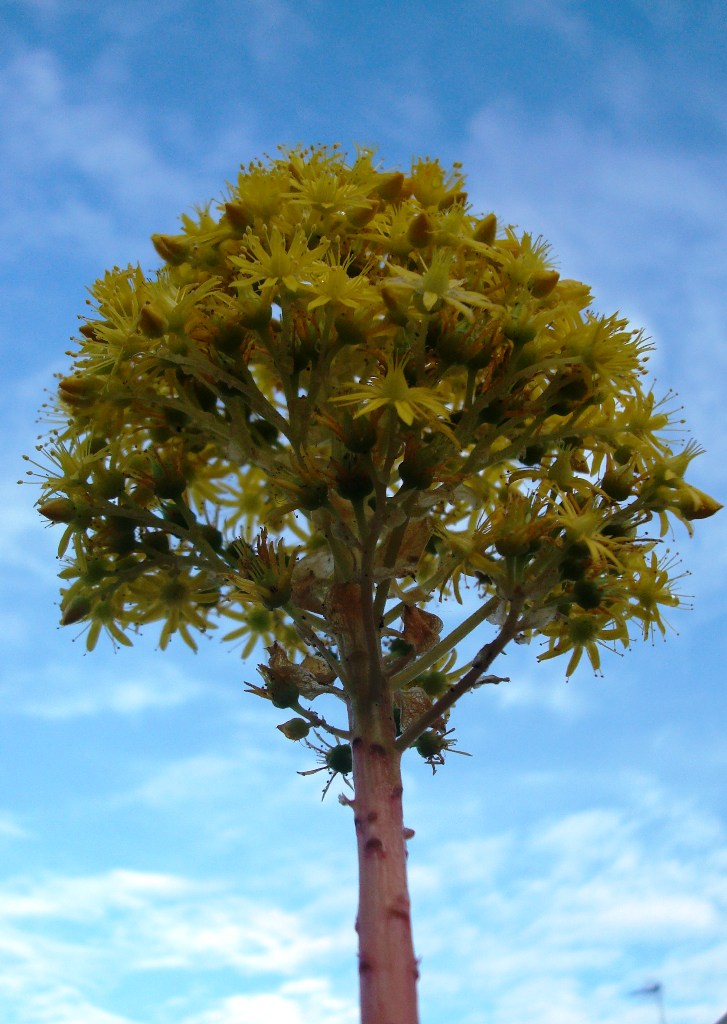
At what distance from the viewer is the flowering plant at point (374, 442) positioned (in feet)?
13.1

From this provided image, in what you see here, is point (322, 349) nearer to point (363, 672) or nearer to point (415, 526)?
point (415, 526)

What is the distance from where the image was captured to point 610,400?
4516 millimetres

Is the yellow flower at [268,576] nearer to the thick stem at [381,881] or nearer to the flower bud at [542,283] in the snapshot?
the thick stem at [381,881]

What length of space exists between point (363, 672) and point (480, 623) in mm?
547

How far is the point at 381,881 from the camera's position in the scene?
12.6 feet

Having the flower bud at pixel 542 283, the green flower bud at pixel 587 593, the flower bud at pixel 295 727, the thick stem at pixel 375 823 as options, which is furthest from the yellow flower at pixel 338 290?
the flower bud at pixel 295 727

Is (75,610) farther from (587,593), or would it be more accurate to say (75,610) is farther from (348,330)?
(587,593)

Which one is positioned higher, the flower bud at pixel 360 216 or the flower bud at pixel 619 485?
the flower bud at pixel 360 216

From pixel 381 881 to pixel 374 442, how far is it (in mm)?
1671

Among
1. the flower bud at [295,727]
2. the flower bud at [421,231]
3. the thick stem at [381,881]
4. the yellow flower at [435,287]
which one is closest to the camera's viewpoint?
the thick stem at [381,881]

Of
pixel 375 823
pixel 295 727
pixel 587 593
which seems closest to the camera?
pixel 375 823

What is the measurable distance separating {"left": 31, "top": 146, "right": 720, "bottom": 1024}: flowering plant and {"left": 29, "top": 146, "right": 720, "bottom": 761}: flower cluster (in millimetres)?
12

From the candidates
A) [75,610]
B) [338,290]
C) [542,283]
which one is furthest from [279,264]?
[75,610]

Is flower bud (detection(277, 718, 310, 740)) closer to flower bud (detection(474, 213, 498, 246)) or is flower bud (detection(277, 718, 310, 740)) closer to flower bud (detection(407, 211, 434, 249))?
flower bud (detection(407, 211, 434, 249))
